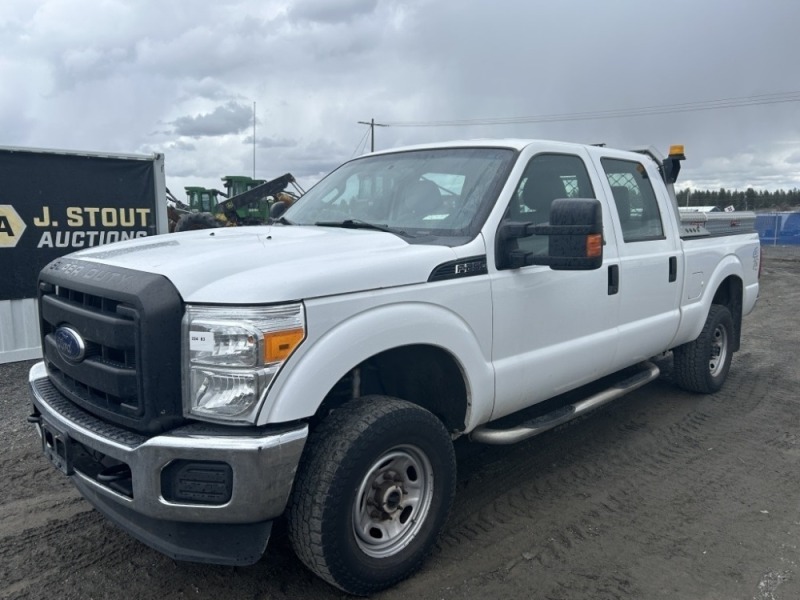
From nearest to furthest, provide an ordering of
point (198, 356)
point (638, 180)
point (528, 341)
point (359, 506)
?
point (198, 356) < point (359, 506) < point (528, 341) < point (638, 180)

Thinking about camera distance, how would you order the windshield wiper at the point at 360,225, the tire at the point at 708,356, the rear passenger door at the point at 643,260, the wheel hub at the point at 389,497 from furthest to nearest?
the tire at the point at 708,356 < the rear passenger door at the point at 643,260 < the windshield wiper at the point at 360,225 < the wheel hub at the point at 389,497

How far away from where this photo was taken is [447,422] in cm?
350

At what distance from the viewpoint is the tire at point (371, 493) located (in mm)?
2693

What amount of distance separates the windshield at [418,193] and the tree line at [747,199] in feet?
191

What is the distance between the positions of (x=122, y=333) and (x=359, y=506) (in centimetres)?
122

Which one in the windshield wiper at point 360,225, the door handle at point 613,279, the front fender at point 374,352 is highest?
the windshield wiper at point 360,225

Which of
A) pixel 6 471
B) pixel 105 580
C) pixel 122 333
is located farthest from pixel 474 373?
A: pixel 6 471

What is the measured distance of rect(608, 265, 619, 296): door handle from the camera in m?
4.23

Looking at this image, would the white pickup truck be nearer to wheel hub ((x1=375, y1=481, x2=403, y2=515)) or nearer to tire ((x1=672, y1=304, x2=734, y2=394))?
wheel hub ((x1=375, y1=481, x2=403, y2=515))

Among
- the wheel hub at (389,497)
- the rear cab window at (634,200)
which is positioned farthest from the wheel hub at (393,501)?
the rear cab window at (634,200)

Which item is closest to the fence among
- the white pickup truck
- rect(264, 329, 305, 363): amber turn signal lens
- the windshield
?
the white pickup truck

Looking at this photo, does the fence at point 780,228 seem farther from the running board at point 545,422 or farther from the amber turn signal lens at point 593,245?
the amber turn signal lens at point 593,245

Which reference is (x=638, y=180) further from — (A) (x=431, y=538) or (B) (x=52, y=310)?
(B) (x=52, y=310)

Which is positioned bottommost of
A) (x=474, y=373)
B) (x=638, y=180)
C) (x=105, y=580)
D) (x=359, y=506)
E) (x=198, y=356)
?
(x=105, y=580)
